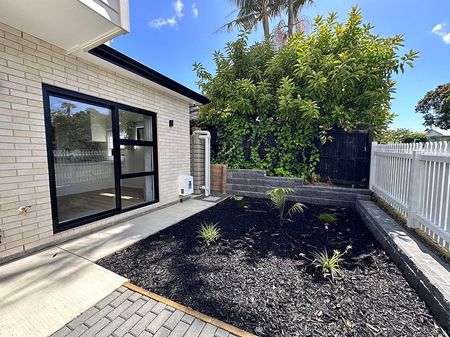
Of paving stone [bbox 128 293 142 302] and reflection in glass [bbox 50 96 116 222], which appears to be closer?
paving stone [bbox 128 293 142 302]

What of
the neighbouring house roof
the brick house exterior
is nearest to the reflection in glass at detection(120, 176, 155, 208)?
the brick house exterior

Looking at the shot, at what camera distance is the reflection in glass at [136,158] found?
3838 mm

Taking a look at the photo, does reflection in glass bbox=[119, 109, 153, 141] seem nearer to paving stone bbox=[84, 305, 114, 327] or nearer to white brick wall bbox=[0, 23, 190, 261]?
white brick wall bbox=[0, 23, 190, 261]

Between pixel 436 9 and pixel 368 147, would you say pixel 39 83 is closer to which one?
pixel 368 147

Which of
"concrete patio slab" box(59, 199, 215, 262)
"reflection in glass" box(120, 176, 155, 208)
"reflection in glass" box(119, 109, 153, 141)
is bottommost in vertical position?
"concrete patio slab" box(59, 199, 215, 262)

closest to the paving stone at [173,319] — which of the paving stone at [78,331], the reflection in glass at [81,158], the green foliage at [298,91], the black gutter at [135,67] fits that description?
the paving stone at [78,331]

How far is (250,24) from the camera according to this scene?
9.35m

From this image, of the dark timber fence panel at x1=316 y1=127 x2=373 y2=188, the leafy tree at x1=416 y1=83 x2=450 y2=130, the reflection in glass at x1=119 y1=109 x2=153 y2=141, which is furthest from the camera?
the leafy tree at x1=416 y1=83 x2=450 y2=130

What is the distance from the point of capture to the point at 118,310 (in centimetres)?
165

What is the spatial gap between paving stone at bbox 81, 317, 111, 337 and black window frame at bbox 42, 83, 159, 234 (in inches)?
75.0

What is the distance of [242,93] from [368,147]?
3.51m

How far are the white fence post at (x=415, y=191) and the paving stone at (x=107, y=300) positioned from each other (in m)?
3.58

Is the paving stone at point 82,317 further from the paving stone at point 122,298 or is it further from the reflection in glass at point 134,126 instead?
the reflection in glass at point 134,126

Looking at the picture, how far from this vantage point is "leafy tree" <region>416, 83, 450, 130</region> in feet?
67.3
